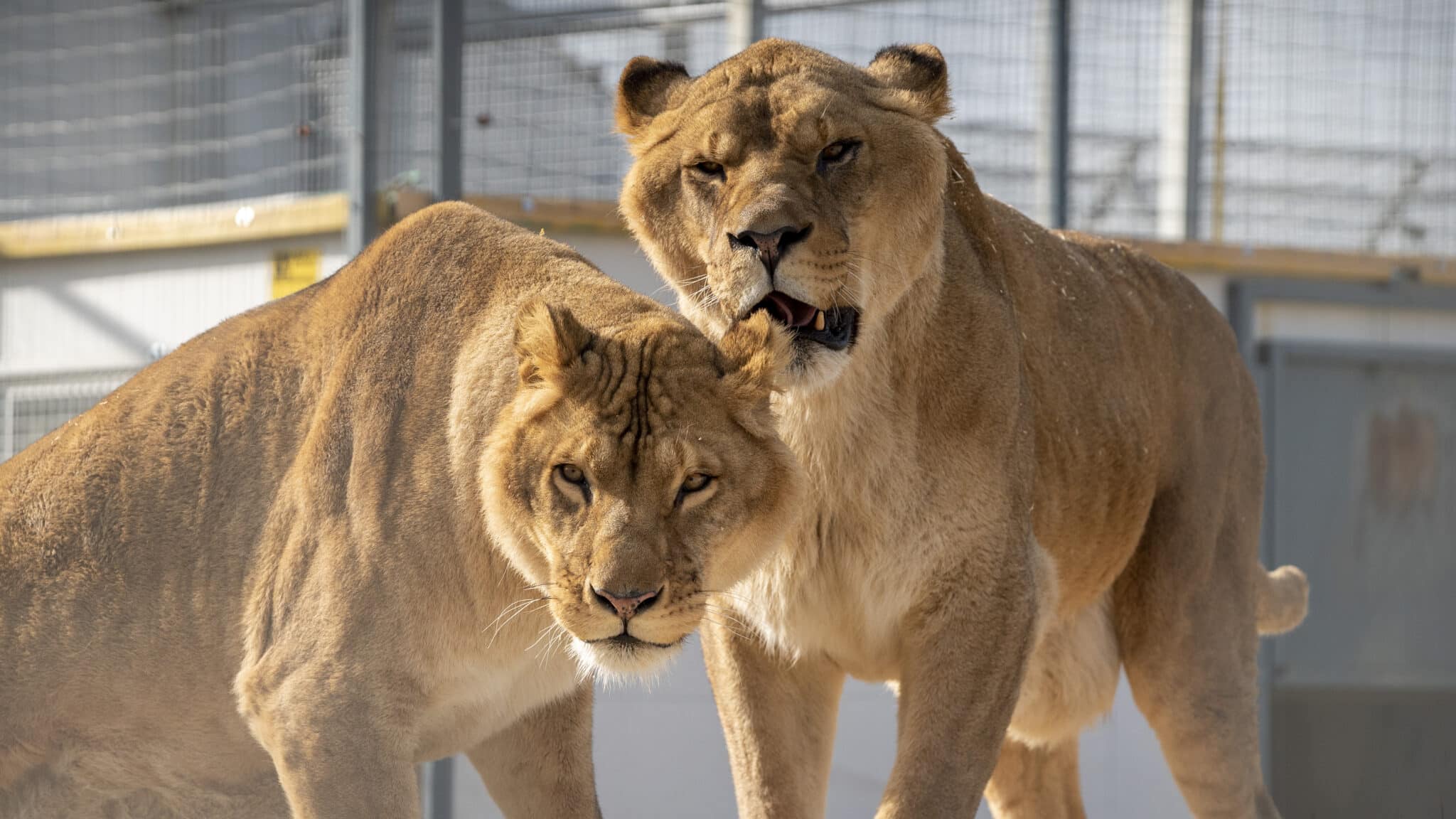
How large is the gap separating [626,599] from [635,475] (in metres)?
0.22

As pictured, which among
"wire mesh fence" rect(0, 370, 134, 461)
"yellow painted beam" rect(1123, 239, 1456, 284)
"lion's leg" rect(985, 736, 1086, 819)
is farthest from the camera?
"yellow painted beam" rect(1123, 239, 1456, 284)

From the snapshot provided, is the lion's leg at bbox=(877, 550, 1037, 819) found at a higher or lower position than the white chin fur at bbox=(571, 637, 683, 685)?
lower

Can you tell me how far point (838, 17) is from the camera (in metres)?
6.46

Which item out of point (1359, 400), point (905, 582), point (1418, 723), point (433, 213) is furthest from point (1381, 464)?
point (433, 213)

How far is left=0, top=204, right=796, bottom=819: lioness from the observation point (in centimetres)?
297

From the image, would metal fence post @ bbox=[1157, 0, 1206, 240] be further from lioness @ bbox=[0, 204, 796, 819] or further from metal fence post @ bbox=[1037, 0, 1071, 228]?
lioness @ bbox=[0, 204, 796, 819]

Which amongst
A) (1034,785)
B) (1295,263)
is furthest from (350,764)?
(1295,263)

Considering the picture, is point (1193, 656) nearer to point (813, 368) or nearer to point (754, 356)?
point (813, 368)

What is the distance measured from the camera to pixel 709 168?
3.45 m

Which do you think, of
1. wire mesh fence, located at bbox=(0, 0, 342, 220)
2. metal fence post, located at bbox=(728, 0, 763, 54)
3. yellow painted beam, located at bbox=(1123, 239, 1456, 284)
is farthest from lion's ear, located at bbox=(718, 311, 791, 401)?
yellow painted beam, located at bbox=(1123, 239, 1456, 284)

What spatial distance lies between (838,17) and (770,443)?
369 cm

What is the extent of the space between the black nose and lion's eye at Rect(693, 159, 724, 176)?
0.25 m

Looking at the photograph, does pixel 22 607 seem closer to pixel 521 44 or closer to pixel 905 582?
pixel 905 582

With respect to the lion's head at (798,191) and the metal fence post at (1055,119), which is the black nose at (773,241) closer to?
the lion's head at (798,191)
